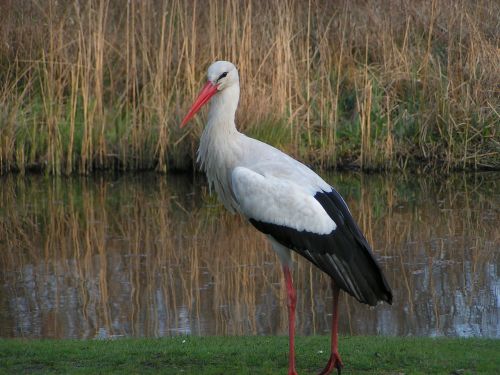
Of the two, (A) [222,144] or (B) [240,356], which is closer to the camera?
(B) [240,356]

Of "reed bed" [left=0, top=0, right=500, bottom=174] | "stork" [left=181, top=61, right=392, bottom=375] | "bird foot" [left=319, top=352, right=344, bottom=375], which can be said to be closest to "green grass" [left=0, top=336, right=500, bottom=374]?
"bird foot" [left=319, top=352, right=344, bottom=375]

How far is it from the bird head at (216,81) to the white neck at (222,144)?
40 millimetres

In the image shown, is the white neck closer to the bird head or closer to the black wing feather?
the bird head

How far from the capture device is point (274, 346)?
Result: 6602 millimetres

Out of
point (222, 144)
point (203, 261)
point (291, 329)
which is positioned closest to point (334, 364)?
point (291, 329)

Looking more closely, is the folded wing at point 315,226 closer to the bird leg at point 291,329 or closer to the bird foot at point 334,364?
the bird leg at point 291,329

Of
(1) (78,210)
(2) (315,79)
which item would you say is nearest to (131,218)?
(1) (78,210)

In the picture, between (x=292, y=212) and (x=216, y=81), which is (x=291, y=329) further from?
(x=216, y=81)

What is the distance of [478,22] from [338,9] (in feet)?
6.99

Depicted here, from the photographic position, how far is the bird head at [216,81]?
6773 mm

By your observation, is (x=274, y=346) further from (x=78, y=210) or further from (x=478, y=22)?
(x=478, y=22)

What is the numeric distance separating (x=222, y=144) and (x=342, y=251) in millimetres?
1138

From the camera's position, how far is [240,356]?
20.6 ft

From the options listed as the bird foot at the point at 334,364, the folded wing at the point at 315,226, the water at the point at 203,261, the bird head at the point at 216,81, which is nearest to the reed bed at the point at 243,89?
the water at the point at 203,261
